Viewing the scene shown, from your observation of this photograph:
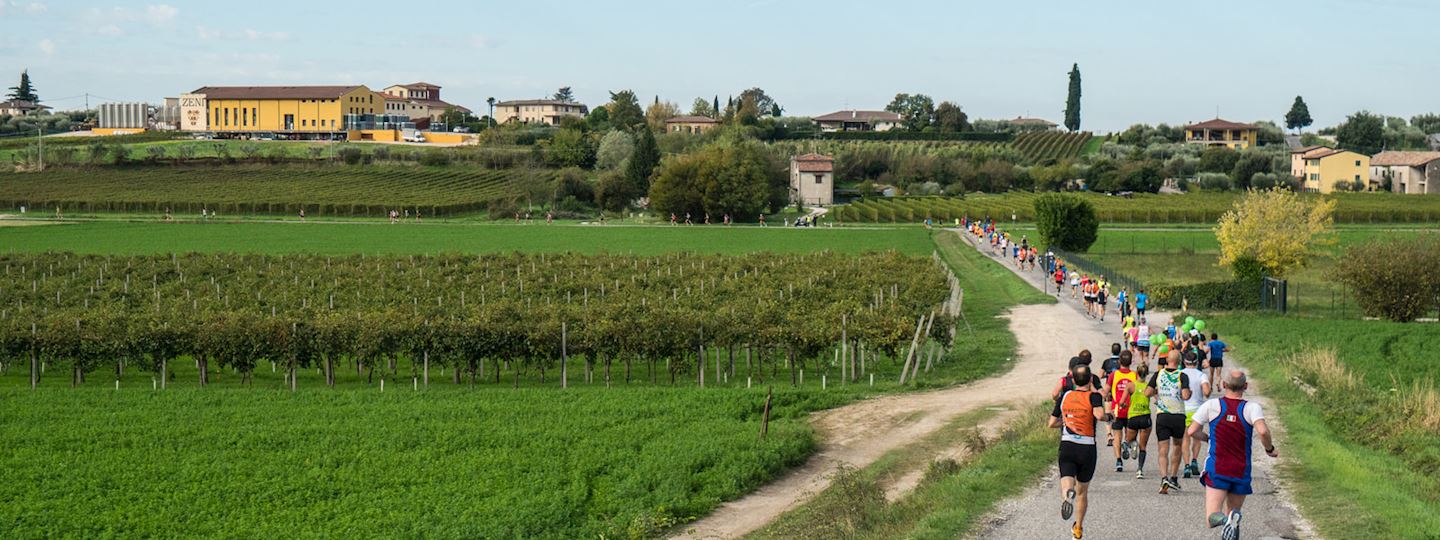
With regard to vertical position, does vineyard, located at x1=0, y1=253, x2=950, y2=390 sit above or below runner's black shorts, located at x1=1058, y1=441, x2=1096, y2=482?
below

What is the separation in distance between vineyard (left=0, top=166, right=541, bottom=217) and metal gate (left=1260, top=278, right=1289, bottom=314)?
80062 millimetres

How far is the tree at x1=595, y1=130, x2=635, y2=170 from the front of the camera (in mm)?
152875

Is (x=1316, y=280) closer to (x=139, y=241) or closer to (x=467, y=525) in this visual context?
(x=467, y=525)

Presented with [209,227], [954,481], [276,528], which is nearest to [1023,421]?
[954,481]

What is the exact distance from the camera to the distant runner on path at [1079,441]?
15711 mm

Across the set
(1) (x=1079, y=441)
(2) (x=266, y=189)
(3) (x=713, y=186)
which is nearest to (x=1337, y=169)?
(3) (x=713, y=186)

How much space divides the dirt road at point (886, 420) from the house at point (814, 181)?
296 feet

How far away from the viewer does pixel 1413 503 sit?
17.3 meters

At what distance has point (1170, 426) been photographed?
18047mm

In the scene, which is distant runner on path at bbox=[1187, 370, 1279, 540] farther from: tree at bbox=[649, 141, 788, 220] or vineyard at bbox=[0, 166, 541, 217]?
vineyard at bbox=[0, 166, 541, 217]

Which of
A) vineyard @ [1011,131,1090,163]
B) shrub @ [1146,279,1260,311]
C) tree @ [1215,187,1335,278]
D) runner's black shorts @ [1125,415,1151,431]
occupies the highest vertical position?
vineyard @ [1011,131,1090,163]

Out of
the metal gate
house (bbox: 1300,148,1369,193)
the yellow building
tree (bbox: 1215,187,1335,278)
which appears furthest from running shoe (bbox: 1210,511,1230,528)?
the yellow building

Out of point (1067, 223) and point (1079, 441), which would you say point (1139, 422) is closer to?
point (1079, 441)

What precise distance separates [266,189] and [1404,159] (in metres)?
106
